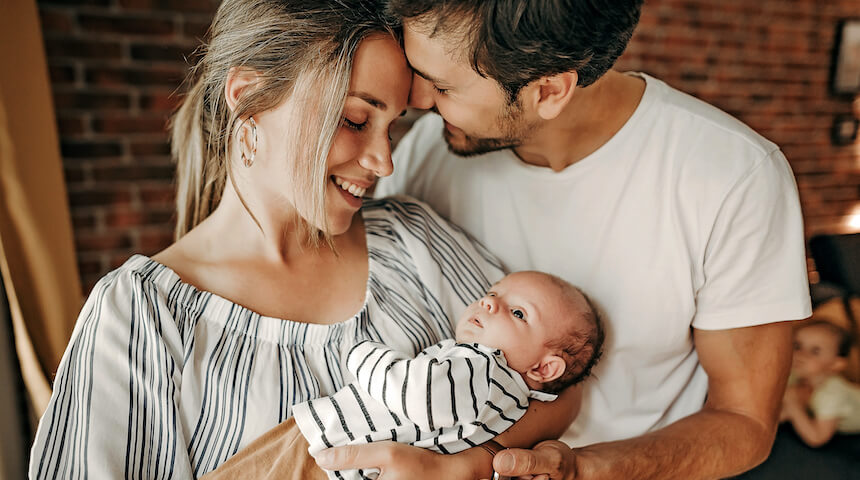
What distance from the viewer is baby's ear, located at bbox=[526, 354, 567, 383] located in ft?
4.45

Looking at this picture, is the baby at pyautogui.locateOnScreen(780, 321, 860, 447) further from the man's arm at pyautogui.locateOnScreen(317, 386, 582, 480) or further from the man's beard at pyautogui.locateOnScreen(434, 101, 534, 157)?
the man's beard at pyautogui.locateOnScreen(434, 101, 534, 157)

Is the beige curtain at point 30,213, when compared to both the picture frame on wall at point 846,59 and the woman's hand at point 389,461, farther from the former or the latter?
the picture frame on wall at point 846,59

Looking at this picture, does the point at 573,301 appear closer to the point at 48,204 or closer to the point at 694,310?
the point at 694,310

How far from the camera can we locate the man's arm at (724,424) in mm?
1430

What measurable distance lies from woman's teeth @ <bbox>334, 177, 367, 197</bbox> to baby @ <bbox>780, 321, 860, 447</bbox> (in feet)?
8.16

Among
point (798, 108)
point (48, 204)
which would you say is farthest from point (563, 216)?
point (798, 108)

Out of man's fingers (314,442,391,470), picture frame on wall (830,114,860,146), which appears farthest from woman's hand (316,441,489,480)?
picture frame on wall (830,114,860,146)

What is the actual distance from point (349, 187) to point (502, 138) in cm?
39

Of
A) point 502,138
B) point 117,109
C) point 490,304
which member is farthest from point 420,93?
point 117,109

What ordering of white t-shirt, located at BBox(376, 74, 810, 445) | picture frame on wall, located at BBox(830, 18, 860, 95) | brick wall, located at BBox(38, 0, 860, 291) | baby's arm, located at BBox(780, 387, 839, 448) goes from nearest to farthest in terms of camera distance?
1. white t-shirt, located at BBox(376, 74, 810, 445)
2. brick wall, located at BBox(38, 0, 860, 291)
3. baby's arm, located at BBox(780, 387, 839, 448)
4. picture frame on wall, located at BBox(830, 18, 860, 95)

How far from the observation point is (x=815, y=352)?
9.84 feet

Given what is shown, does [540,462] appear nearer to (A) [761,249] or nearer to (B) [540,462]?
(B) [540,462]

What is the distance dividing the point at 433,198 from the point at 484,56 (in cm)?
68

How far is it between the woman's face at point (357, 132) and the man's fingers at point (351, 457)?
0.46 meters
